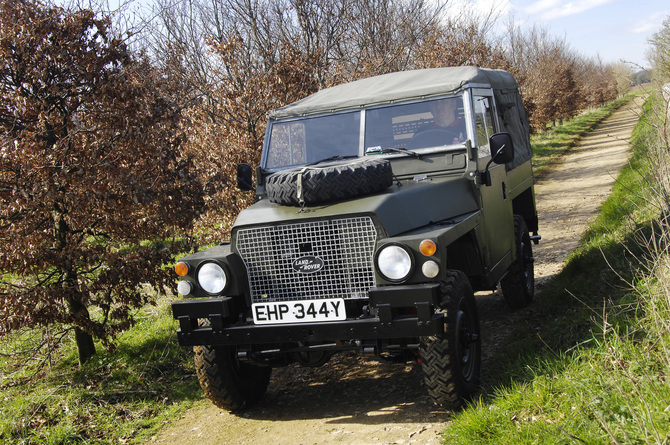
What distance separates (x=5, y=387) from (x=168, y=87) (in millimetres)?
3631

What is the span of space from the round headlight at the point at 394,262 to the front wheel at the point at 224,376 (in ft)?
4.24

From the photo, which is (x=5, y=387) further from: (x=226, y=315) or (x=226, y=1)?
(x=226, y=1)

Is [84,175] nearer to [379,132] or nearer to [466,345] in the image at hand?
[379,132]

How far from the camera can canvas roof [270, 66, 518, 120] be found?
5359mm

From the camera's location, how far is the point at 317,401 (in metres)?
4.90

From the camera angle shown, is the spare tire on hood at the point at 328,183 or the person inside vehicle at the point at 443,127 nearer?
the spare tire on hood at the point at 328,183

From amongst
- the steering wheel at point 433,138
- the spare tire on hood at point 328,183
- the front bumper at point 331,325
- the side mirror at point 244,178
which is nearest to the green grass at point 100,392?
the front bumper at point 331,325

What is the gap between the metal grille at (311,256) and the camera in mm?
4094

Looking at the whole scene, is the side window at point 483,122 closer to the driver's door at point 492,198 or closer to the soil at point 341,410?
the driver's door at point 492,198

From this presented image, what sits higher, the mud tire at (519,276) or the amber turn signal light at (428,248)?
the amber turn signal light at (428,248)

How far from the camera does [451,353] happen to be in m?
4.01

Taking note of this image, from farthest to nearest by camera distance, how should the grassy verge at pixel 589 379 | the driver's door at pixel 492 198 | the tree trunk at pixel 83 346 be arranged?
the tree trunk at pixel 83 346 → the driver's door at pixel 492 198 → the grassy verge at pixel 589 379

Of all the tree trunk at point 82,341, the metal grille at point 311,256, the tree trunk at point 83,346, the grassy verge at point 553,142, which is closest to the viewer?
the metal grille at point 311,256

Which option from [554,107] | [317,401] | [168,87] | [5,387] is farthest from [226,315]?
[554,107]
